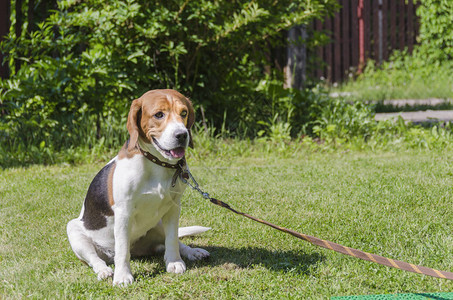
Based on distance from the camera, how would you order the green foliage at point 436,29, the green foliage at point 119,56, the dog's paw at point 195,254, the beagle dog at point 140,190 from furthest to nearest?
the green foliage at point 436,29 < the green foliage at point 119,56 < the dog's paw at point 195,254 < the beagle dog at point 140,190

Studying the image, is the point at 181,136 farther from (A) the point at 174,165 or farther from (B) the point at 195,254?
(B) the point at 195,254

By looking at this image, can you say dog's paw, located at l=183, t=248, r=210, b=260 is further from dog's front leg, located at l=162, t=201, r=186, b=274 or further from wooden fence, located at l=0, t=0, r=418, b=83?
wooden fence, located at l=0, t=0, r=418, b=83

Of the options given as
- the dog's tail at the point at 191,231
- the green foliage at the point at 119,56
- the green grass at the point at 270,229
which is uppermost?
the green foliage at the point at 119,56

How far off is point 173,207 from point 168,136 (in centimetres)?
56

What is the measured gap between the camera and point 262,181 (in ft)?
17.9

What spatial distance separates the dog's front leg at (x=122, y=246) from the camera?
3.01 m

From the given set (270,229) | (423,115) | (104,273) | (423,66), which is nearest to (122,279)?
(104,273)

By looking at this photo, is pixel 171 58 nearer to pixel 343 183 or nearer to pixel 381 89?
pixel 343 183

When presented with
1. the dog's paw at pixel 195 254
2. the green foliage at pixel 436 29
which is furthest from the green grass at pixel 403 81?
the dog's paw at pixel 195 254

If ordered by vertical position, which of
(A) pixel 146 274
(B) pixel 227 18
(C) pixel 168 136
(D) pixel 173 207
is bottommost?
(A) pixel 146 274

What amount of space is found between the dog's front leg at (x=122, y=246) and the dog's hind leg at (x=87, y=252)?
0.48 feet

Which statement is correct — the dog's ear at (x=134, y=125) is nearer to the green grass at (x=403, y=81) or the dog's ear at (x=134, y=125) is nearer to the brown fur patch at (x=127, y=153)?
the brown fur patch at (x=127, y=153)

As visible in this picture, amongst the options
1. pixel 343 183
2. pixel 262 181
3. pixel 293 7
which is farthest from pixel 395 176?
pixel 293 7

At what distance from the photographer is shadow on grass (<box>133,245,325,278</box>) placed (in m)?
3.26
